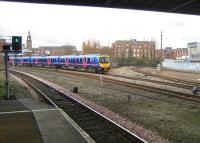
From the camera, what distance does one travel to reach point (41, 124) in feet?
39.1

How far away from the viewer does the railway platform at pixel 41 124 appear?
980 cm

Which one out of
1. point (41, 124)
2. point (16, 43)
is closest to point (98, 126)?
point (41, 124)

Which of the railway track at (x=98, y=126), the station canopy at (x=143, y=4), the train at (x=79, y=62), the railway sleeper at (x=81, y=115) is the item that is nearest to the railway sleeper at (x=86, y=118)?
the railway track at (x=98, y=126)

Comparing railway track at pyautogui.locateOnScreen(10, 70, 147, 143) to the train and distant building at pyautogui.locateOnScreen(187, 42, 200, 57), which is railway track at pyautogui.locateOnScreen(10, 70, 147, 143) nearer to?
the train

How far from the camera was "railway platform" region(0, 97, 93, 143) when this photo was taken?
980cm

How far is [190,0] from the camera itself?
1695 centimetres

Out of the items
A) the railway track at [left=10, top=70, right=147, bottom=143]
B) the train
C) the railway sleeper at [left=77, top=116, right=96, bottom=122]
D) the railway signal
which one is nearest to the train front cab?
the train

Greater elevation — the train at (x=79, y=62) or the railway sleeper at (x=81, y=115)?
the train at (x=79, y=62)

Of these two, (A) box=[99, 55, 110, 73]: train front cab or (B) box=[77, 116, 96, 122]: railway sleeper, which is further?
(A) box=[99, 55, 110, 73]: train front cab

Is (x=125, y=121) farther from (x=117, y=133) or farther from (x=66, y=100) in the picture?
(x=66, y=100)

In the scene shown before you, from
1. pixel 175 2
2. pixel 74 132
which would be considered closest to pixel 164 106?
pixel 175 2

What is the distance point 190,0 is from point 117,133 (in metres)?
8.70

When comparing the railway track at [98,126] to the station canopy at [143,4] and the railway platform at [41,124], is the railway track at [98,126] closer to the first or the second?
the railway platform at [41,124]

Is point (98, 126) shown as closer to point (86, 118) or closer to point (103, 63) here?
point (86, 118)
